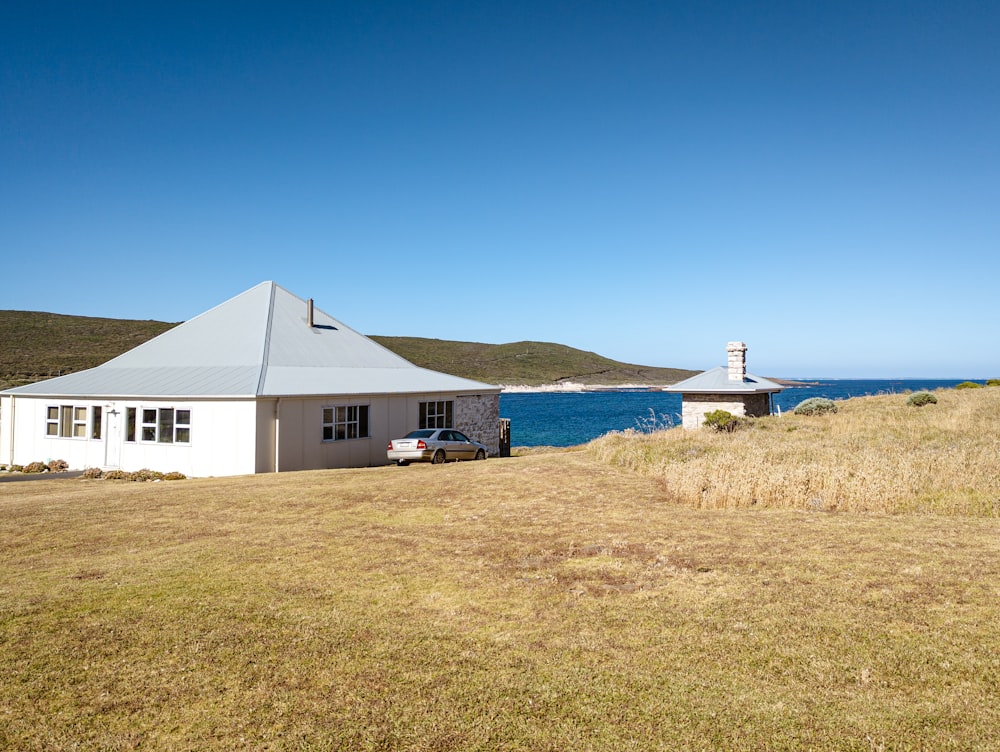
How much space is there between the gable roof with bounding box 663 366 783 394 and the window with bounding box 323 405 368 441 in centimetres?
1398

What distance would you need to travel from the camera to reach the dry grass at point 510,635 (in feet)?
14.5

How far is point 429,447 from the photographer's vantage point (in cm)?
2391

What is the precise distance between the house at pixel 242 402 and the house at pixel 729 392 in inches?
379

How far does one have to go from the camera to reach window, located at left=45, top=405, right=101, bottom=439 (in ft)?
78.5

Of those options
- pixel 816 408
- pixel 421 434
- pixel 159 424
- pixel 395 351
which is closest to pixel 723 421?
pixel 816 408

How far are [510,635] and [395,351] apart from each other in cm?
13434

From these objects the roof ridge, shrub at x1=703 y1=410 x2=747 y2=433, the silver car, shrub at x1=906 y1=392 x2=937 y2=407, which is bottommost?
the silver car

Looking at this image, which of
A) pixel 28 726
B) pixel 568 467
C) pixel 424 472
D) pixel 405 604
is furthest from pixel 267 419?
pixel 28 726

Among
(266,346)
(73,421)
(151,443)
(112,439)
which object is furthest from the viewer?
(266,346)

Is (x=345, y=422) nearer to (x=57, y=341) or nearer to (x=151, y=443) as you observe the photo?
(x=151, y=443)

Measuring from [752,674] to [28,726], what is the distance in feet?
17.2

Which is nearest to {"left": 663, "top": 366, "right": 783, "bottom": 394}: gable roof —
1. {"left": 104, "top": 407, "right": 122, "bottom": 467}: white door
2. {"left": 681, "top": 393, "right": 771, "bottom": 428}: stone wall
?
{"left": 681, "top": 393, "right": 771, "bottom": 428}: stone wall

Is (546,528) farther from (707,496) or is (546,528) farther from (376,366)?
(376,366)

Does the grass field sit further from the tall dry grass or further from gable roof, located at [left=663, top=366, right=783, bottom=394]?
gable roof, located at [left=663, top=366, right=783, bottom=394]
